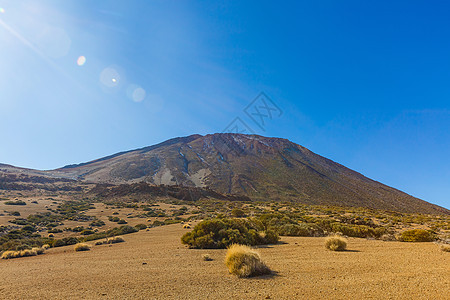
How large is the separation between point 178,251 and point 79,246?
5.99m

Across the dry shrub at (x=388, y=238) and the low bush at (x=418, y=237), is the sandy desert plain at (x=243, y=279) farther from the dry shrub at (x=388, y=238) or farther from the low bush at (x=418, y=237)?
the dry shrub at (x=388, y=238)

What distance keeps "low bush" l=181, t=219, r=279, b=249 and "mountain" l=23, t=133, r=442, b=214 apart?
2293 inches

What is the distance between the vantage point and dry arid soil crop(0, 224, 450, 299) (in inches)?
199

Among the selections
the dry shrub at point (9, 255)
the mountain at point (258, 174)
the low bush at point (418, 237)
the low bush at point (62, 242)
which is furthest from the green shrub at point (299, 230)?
the mountain at point (258, 174)

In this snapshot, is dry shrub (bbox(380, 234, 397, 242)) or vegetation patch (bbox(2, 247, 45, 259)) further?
dry shrub (bbox(380, 234, 397, 242))

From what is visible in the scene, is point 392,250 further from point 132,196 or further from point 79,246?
point 132,196

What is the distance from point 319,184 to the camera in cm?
8375

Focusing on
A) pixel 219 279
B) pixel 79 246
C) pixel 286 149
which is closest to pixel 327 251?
pixel 219 279

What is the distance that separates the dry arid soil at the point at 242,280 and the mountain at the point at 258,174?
201ft

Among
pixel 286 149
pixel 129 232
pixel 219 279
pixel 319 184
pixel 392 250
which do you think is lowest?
pixel 129 232

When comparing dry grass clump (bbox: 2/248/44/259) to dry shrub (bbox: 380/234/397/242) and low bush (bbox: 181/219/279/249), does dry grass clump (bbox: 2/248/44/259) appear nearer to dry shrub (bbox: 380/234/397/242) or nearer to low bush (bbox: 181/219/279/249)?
low bush (bbox: 181/219/279/249)

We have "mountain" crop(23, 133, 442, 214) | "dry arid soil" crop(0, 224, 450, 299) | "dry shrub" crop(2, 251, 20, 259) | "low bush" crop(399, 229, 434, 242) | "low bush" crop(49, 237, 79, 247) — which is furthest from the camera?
"mountain" crop(23, 133, 442, 214)

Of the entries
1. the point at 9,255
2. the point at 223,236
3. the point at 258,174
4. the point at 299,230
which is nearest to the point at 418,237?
the point at 299,230

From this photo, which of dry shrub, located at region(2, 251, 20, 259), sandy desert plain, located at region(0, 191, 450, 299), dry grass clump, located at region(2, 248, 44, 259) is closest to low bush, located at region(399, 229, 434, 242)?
sandy desert plain, located at region(0, 191, 450, 299)
